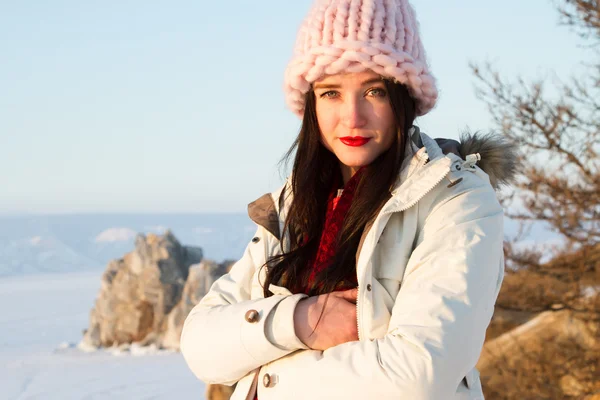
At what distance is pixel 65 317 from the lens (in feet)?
81.4

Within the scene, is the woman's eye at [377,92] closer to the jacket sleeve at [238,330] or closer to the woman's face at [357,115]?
the woman's face at [357,115]

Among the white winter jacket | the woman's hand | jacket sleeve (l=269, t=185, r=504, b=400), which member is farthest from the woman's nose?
the woman's hand

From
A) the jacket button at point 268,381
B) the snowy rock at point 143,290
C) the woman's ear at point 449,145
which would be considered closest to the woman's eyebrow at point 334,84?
the woman's ear at point 449,145

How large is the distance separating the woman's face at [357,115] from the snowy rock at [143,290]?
1472cm

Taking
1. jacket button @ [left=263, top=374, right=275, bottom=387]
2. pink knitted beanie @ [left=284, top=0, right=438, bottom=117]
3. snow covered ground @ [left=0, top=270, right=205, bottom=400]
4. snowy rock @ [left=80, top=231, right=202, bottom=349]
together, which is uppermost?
pink knitted beanie @ [left=284, top=0, right=438, bottom=117]

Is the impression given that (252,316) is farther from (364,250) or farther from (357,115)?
(357,115)

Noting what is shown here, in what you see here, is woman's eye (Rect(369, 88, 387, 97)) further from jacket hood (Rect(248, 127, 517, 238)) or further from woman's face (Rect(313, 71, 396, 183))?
jacket hood (Rect(248, 127, 517, 238))

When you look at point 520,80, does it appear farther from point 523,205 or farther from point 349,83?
point 349,83

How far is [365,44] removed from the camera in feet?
5.49

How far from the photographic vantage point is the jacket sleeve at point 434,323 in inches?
55.4

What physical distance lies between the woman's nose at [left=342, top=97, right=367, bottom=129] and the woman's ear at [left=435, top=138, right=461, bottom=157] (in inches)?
9.6

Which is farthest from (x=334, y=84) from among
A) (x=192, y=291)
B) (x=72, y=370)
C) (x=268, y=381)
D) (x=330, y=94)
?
(x=72, y=370)

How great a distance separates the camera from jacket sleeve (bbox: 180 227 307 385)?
1.62 m

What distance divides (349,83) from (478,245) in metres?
0.50
